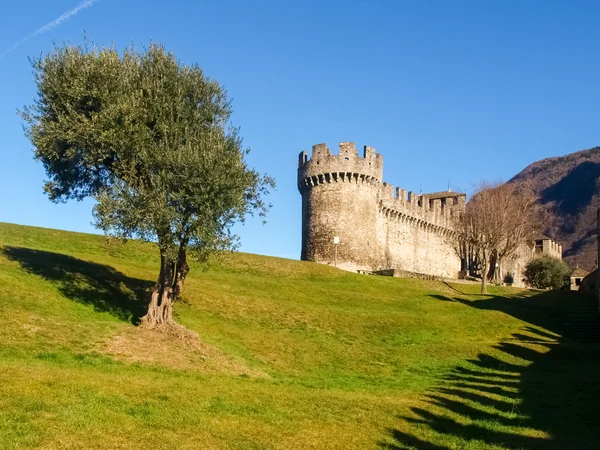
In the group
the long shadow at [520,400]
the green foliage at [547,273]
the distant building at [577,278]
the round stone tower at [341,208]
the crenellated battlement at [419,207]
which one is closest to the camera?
the long shadow at [520,400]

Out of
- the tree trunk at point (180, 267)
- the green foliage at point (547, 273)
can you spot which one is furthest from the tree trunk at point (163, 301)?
the green foliage at point (547, 273)

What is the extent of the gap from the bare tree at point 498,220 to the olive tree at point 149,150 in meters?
40.0

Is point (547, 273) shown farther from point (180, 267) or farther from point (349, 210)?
point (180, 267)

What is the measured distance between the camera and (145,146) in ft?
75.3

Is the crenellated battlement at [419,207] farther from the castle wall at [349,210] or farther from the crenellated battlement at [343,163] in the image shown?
the crenellated battlement at [343,163]

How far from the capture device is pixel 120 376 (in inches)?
623

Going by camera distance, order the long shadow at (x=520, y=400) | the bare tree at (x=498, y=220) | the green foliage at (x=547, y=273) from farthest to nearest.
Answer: the green foliage at (x=547, y=273), the bare tree at (x=498, y=220), the long shadow at (x=520, y=400)

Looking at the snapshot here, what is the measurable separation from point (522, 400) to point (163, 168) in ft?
47.1

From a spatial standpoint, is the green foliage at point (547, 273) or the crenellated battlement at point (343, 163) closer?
the crenellated battlement at point (343, 163)

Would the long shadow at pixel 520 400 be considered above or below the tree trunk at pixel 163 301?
below

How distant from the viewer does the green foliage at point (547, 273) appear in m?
79.6

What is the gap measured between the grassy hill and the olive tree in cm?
277

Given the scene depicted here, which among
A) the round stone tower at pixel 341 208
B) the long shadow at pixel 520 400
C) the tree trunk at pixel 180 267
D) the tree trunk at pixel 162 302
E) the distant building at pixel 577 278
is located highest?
the round stone tower at pixel 341 208

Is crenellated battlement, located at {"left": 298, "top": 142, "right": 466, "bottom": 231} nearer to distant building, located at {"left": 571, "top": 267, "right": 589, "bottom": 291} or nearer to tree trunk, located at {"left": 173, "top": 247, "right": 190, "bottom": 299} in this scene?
distant building, located at {"left": 571, "top": 267, "right": 589, "bottom": 291}
